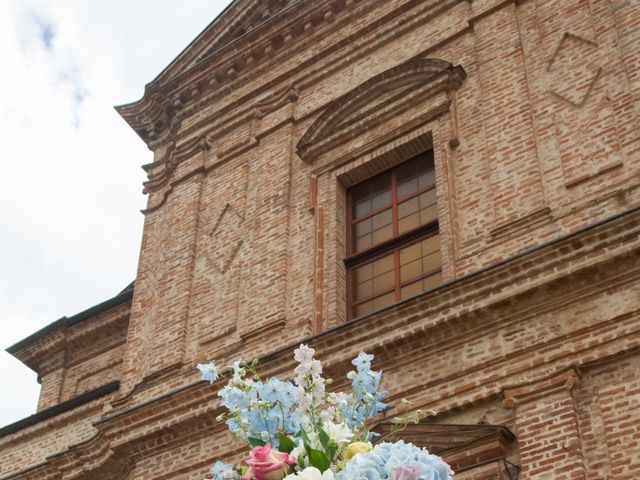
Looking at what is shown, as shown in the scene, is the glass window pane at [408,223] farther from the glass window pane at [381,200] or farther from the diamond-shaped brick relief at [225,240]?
the diamond-shaped brick relief at [225,240]

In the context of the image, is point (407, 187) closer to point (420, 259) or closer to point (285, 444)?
point (420, 259)

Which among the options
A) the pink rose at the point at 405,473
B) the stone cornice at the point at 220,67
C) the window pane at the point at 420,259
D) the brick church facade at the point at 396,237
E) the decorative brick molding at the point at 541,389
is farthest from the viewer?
the stone cornice at the point at 220,67

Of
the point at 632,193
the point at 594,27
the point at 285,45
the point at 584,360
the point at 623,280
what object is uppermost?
the point at 285,45

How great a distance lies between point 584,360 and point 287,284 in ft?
15.3

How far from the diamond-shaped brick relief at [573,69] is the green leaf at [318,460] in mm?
7750

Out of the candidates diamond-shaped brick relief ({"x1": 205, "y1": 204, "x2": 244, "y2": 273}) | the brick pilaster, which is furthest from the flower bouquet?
diamond-shaped brick relief ({"x1": 205, "y1": 204, "x2": 244, "y2": 273})

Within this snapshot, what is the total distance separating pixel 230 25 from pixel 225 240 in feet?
15.0

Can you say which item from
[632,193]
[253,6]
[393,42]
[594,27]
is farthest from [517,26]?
[253,6]

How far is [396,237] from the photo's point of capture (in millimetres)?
13344

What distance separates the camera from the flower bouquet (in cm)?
500

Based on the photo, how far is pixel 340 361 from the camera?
460 inches

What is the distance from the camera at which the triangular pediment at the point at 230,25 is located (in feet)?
59.3

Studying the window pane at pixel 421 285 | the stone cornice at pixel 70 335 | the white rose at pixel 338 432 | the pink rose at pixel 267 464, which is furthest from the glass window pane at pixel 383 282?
the pink rose at pixel 267 464

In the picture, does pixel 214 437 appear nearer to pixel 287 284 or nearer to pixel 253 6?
pixel 287 284
